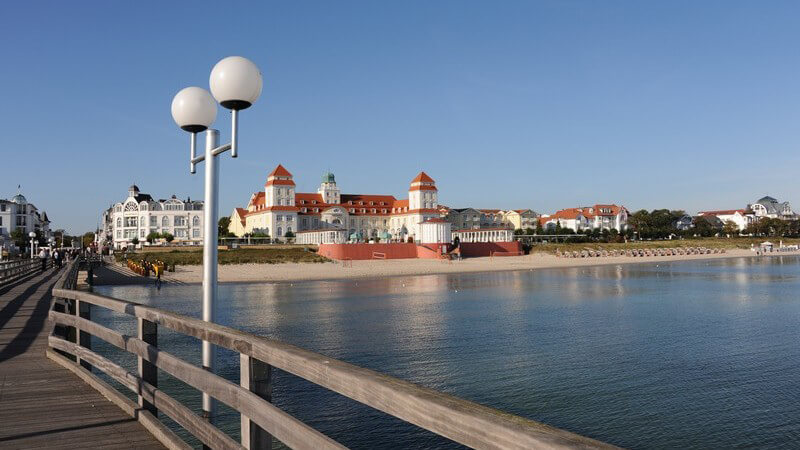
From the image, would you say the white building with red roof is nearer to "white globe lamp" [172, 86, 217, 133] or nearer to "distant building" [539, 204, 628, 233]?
"distant building" [539, 204, 628, 233]

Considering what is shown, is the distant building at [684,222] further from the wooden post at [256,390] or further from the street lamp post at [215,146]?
the wooden post at [256,390]

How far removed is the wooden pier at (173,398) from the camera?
2363 millimetres

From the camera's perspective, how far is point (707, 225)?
163500mm

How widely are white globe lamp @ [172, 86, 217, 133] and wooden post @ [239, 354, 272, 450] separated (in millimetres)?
3506

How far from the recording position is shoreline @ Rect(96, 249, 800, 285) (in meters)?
52.9

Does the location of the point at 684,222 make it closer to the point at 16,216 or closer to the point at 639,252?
the point at 639,252

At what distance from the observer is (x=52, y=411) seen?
6.04m

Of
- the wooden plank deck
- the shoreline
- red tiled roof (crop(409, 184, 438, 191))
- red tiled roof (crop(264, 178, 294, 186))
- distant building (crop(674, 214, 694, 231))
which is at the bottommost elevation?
the shoreline

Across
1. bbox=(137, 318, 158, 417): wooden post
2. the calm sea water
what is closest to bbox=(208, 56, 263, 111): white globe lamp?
bbox=(137, 318, 158, 417): wooden post

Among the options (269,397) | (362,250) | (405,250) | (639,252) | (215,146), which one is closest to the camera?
(269,397)

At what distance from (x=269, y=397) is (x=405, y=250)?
88.9 metres

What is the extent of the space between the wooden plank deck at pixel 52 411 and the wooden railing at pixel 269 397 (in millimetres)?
173

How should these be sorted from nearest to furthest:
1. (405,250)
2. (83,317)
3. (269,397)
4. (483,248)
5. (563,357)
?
1. (269,397)
2. (83,317)
3. (563,357)
4. (405,250)
5. (483,248)

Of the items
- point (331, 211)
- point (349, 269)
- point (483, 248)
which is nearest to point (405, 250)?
point (483, 248)
